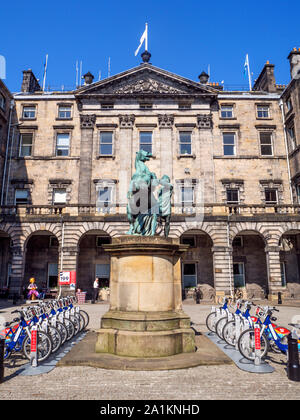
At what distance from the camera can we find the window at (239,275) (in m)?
27.3

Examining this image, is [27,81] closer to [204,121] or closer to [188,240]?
[204,121]

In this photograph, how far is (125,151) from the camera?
29359mm

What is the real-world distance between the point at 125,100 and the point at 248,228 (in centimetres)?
1718

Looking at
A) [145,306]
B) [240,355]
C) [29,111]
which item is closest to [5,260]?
[29,111]

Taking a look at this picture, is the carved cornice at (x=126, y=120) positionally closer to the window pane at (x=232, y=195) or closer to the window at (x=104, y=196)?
the window at (x=104, y=196)

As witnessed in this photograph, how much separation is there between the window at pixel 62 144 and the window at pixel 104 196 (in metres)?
5.35

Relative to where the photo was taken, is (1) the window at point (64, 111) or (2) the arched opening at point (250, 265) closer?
(2) the arched opening at point (250, 265)

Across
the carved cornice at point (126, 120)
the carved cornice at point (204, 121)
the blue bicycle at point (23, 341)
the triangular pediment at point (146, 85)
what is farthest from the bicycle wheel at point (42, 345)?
the triangular pediment at point (146, 85)

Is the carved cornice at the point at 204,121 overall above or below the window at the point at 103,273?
above

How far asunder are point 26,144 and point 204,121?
17.8 metres

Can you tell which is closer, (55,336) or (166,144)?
(55,336)

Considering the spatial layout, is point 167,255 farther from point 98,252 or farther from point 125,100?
point 125,100

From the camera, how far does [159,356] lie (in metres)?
7.56

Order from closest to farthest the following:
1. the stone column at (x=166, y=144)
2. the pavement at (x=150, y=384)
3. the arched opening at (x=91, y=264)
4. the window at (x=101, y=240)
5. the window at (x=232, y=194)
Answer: the pavement at (x=150, y=384) → the arched opening at (x=91, y=264) → the window at (x=101, y=240) → the stone column at (x=166, y=144) → the window at (x=232, y=194)
